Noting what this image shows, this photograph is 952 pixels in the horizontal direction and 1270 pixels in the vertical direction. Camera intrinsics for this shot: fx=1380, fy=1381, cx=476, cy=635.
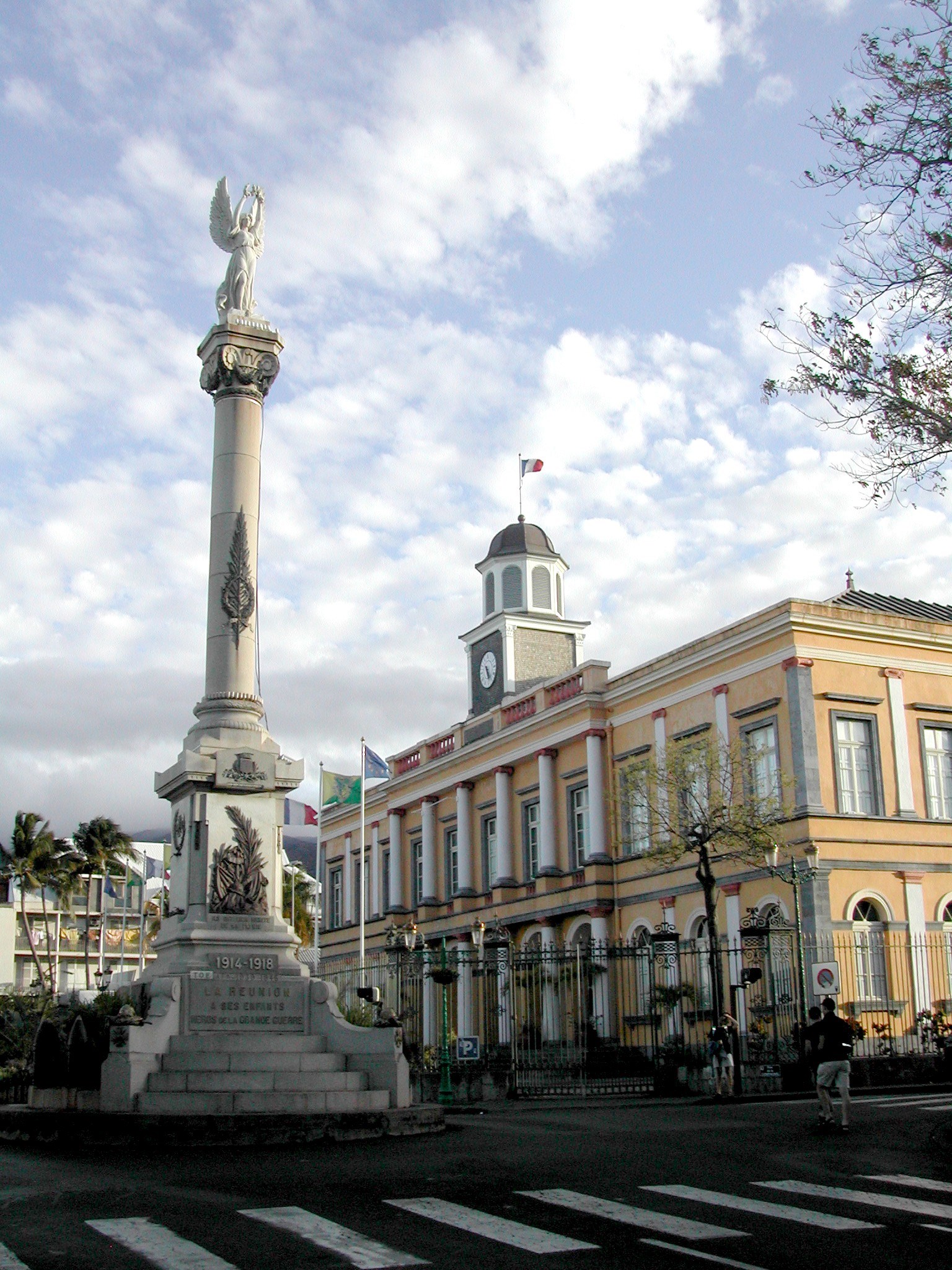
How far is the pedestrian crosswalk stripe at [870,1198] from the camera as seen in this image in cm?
941

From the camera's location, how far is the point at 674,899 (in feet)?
124

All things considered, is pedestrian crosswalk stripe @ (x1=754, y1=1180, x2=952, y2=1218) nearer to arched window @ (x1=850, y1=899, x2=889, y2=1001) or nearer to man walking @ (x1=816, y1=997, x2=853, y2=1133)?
man walking @ (x1=816, y1=997, x2=853, y2=1133)

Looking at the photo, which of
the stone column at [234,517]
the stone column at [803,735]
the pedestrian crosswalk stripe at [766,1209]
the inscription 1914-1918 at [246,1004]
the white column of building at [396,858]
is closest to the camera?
the pedestrian crosswalk stripe at [766,1209]

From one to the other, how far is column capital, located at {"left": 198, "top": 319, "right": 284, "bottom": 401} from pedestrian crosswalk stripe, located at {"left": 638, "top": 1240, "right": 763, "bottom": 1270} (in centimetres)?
1471

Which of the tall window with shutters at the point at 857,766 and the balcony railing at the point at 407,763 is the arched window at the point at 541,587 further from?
the tall window with shutters at the point at 857,766

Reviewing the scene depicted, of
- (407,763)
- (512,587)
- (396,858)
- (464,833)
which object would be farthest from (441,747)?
(512,587)

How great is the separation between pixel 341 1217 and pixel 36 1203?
2390 mm

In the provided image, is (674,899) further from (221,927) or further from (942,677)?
(221,927)


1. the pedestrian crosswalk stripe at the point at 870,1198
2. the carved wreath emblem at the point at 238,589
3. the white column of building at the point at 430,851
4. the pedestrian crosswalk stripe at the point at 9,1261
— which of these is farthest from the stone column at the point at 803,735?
the pedestrian crosswalk stripe at the point at 9,1261

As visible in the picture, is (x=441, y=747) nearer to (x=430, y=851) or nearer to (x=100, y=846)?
(x=430, y=851)

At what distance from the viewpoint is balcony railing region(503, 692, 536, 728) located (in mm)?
45844

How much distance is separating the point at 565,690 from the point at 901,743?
12.2m

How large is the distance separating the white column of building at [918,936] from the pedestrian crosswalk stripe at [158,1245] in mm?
25459

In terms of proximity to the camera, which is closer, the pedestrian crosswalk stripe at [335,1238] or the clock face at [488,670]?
the pedestrian crosswalk stripe at [335,1238]
